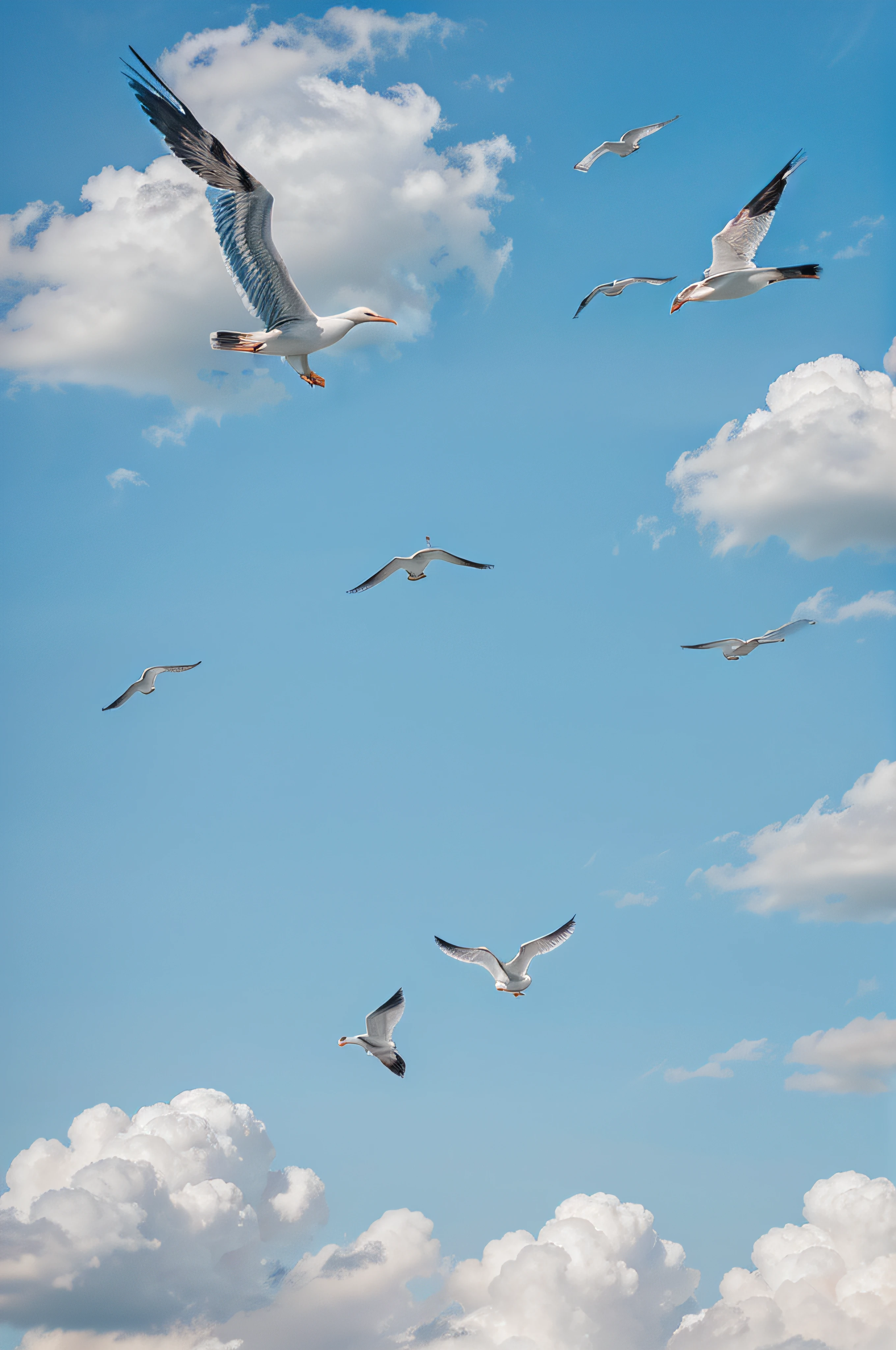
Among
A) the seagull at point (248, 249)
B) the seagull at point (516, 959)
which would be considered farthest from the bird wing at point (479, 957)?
the seagull at point (248, 249)

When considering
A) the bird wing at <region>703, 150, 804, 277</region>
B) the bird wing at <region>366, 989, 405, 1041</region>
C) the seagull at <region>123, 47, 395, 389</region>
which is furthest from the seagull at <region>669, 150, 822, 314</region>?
the bird wing at <region>366, 989, 405, 1041</region>

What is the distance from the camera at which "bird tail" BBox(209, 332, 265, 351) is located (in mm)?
27859

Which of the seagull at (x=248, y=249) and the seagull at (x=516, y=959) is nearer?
the seagull at (x=248, y=249)

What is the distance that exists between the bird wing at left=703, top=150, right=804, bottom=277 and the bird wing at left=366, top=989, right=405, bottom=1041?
21.6 metres

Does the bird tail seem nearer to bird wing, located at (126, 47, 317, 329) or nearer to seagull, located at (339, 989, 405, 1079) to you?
bird wing, located at (126, 47, 317, 329)

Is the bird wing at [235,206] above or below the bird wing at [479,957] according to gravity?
above

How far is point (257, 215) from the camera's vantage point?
26984 mm

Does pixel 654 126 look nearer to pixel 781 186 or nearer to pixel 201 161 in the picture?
pixel 781 186

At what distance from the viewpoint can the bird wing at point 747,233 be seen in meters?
31.2

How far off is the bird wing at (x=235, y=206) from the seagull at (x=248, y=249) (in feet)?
0.05

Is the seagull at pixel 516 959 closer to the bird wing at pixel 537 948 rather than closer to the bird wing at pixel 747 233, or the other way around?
the bird wing at pixel 537 948

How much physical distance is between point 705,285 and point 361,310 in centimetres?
871

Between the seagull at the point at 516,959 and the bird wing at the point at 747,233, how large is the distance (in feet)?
62.7

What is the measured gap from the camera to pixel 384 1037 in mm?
35219
